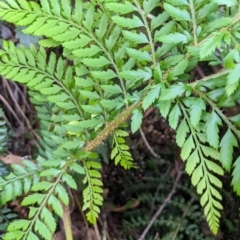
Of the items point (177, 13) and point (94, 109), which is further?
point (94, 109)

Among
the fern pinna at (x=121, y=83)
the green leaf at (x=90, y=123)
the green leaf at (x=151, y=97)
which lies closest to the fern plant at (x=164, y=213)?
the fern pinna at (x=121, y=83)

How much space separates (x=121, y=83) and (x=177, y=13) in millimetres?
231

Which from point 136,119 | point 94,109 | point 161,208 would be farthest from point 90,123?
point 161,208

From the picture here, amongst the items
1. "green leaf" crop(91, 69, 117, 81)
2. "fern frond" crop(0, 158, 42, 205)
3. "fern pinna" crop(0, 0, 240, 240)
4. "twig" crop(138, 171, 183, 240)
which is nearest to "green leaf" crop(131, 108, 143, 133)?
"fern pinna" crop(0, 0, 240, 240)

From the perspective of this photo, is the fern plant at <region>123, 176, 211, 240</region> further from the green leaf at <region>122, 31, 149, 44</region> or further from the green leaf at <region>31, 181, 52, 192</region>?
the green leaf at <region>122, 31, 149, 44</region>

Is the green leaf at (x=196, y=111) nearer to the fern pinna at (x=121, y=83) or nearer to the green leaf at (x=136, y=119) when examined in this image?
the fern pinna at (x=121, y=83)

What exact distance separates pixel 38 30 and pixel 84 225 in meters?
0.78

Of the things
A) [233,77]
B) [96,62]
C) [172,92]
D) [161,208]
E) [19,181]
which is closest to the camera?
[233,77]

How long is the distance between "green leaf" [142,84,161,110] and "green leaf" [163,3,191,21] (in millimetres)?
169

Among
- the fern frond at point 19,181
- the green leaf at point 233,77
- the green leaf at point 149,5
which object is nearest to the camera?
the green leaf at point 233,77

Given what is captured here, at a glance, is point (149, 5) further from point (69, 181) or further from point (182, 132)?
point (69, 181)

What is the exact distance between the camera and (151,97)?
102 centimetres

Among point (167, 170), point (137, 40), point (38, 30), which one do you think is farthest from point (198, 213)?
point (38, 30)

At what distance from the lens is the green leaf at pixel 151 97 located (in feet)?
3.34
